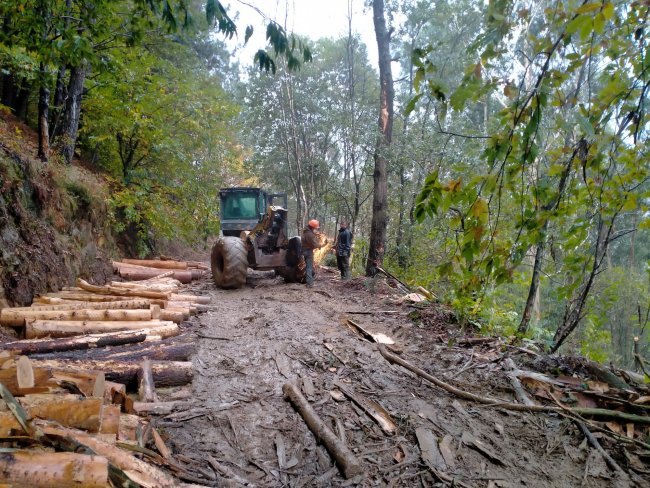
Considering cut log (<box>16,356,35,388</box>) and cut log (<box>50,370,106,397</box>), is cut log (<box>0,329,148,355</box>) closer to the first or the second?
cut log (<box>50,370,106,397</box>)

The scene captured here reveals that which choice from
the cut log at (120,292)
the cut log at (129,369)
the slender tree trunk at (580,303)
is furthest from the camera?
the cut log at (120,292)

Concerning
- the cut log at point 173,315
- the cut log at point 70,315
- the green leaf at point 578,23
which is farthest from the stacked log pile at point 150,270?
the green leaf at point 578,23

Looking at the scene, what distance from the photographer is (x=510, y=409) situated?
3.64 meters

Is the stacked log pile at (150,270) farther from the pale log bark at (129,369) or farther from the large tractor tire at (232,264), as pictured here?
the pale log bark at (129,369)

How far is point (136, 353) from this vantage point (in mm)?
4105

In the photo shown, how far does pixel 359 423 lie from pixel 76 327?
11.4ft

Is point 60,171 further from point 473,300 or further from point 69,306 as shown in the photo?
point 473,300

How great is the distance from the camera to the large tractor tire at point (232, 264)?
9125 millimetres

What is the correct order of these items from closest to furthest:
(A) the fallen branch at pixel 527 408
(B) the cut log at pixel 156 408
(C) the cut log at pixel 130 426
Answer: (C) the cut log at pixel 130 426
(B) the cut log at pixel 156 408
(A) the fallen branch at pixel 527 408

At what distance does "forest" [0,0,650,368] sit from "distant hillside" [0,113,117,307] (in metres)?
0.58

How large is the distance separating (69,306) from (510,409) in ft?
17.7

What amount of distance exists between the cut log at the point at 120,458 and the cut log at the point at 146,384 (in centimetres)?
125

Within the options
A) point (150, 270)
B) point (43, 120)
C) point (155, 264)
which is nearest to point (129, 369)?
point (43, 120)

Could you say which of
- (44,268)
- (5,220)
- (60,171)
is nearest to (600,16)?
(5,220)
